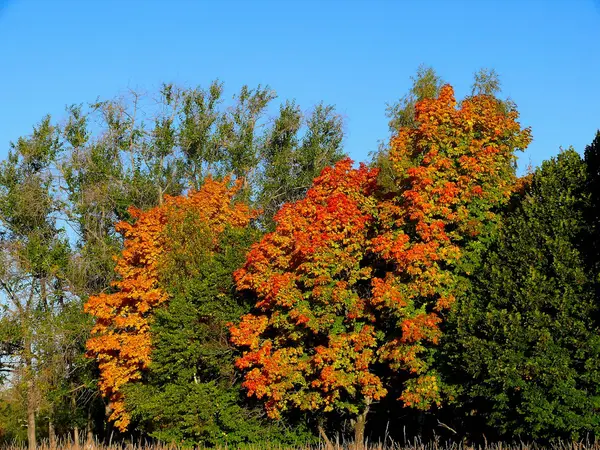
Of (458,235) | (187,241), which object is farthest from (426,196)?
(187,241)

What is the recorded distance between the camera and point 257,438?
29.8 m

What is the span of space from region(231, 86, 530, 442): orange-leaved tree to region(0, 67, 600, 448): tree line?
3.3 inches

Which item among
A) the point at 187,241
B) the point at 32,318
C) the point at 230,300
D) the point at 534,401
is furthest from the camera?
the point at 32,318

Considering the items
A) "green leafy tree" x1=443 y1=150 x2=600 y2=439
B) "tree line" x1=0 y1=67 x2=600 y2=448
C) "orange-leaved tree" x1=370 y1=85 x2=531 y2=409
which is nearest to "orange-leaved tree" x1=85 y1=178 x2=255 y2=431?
"tree line" x1=0 y1=67 x2=600 y2=448

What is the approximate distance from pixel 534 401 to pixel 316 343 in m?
10.3

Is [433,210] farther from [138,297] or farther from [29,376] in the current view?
[29,376]

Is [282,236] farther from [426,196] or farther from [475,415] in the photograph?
[475,415]

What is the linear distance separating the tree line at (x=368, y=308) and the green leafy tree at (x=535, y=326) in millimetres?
71

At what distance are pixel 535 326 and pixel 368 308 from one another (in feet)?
23.1

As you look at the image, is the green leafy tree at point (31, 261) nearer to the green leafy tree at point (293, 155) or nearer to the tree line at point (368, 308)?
the tree line at point (368, 308)

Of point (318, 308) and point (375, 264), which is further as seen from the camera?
point (375, 264)

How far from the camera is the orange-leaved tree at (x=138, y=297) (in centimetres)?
3506

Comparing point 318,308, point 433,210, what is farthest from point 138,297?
point 433,210

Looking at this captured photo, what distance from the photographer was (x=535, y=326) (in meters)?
23.7
